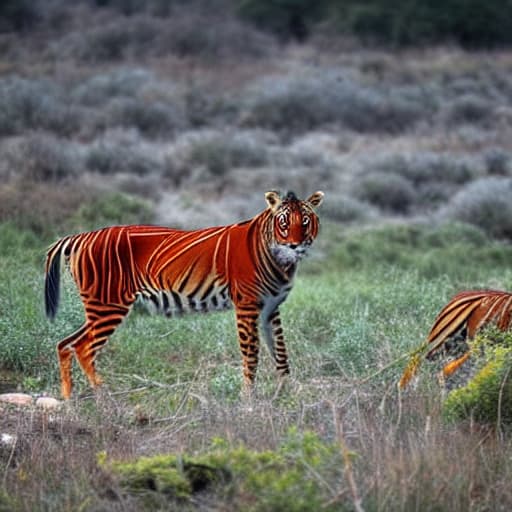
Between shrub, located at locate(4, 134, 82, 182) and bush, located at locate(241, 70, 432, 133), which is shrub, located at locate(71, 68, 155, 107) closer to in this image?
bush, located at locate(241, 70, 432, 133)

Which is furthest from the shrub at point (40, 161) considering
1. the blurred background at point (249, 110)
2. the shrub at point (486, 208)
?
Result: the shrub at point (486, 208)

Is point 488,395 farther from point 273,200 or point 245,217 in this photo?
point 245,217

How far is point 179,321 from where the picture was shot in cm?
1122

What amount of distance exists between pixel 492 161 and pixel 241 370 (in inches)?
613

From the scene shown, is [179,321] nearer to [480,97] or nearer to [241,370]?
[241,370]

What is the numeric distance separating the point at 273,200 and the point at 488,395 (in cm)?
247

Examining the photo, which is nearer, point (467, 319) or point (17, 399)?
point (467, 319)

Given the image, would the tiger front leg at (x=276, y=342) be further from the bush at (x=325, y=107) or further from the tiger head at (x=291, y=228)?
the bush at (x=325, y=107)

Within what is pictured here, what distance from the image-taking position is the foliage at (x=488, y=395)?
22.9 ft

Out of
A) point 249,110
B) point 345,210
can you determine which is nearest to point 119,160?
point 345,210

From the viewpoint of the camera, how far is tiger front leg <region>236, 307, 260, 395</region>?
867 centimetres

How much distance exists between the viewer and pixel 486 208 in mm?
19125

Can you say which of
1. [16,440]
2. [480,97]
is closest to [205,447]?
[16,440]

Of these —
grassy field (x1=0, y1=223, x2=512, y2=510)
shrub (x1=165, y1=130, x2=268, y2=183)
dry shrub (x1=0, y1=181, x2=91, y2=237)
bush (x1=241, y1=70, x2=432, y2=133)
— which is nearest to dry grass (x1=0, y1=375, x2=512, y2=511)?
grassy field (x1=0, y1=223, x2=512, y2=510)
